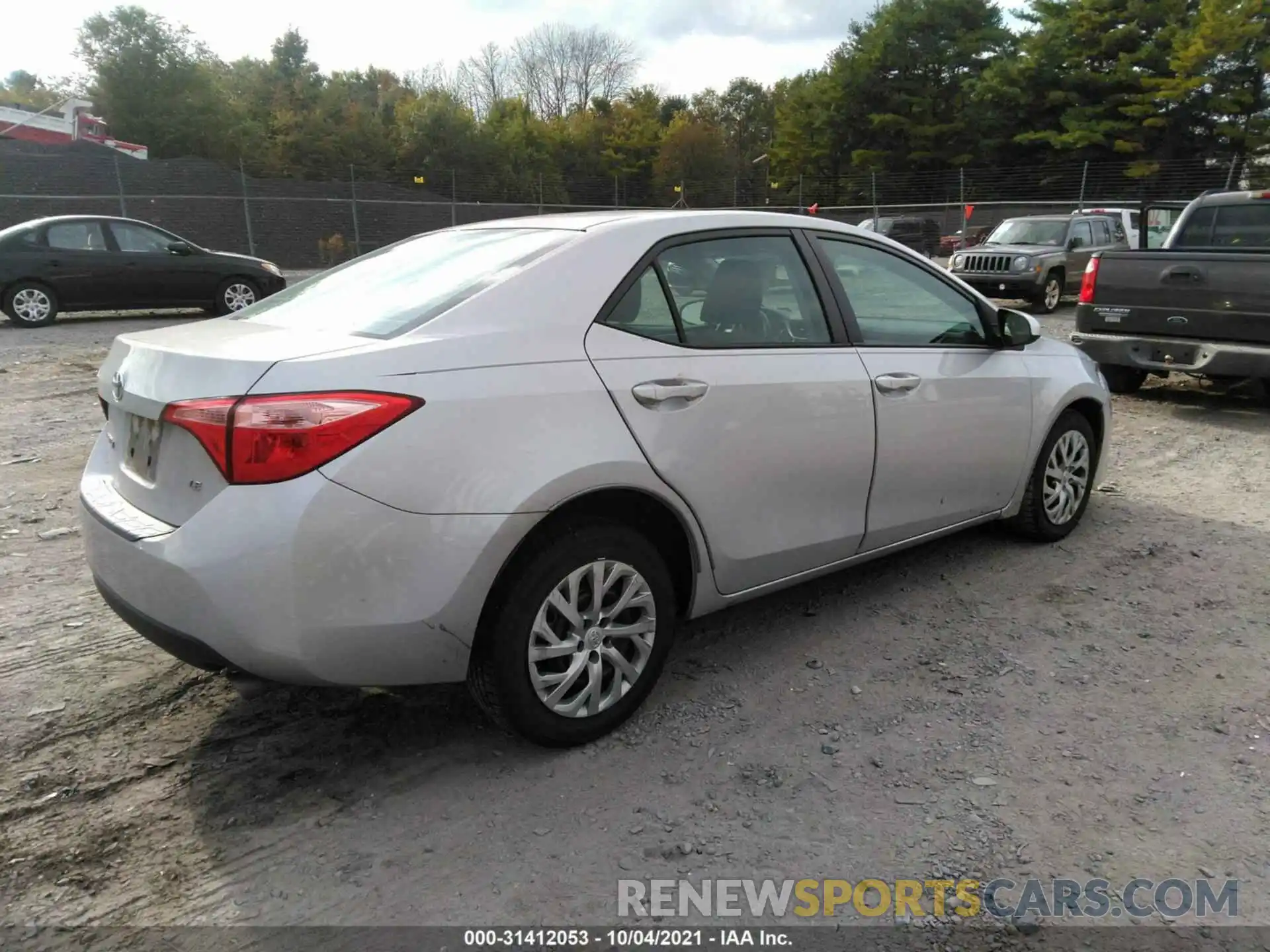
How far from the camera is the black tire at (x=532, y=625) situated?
267cm

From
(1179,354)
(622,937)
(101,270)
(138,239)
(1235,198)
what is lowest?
(622,937)

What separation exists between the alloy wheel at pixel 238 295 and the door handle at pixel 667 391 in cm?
1245

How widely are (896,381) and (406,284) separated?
1.89m

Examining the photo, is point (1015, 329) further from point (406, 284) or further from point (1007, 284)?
point (1007, 284)

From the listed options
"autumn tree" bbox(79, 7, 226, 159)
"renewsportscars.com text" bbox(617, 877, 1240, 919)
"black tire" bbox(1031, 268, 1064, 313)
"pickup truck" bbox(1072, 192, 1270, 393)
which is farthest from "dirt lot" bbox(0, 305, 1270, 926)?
"autumn tree" bbox(79, 7, 226, 159)

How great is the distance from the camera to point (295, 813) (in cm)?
262

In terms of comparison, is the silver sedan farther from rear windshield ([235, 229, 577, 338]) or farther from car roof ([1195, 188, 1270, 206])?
car roof ([1195, 188, 1270, 206])

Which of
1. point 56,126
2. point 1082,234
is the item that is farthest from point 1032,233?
point 56,126

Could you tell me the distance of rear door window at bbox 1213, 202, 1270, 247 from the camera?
27.0 ft

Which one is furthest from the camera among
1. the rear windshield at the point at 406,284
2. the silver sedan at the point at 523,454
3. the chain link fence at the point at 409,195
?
the chain link fence at the point at 409,195

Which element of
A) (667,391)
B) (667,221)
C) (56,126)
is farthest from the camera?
(56,126)

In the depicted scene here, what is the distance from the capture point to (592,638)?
2.88 m

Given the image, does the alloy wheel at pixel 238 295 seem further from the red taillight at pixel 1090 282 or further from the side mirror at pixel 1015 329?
the side mirror at pixel 1015 329

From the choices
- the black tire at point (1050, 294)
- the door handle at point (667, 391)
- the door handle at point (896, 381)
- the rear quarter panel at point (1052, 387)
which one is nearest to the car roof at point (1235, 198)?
the rear quarter panel at point (1052, 387)
